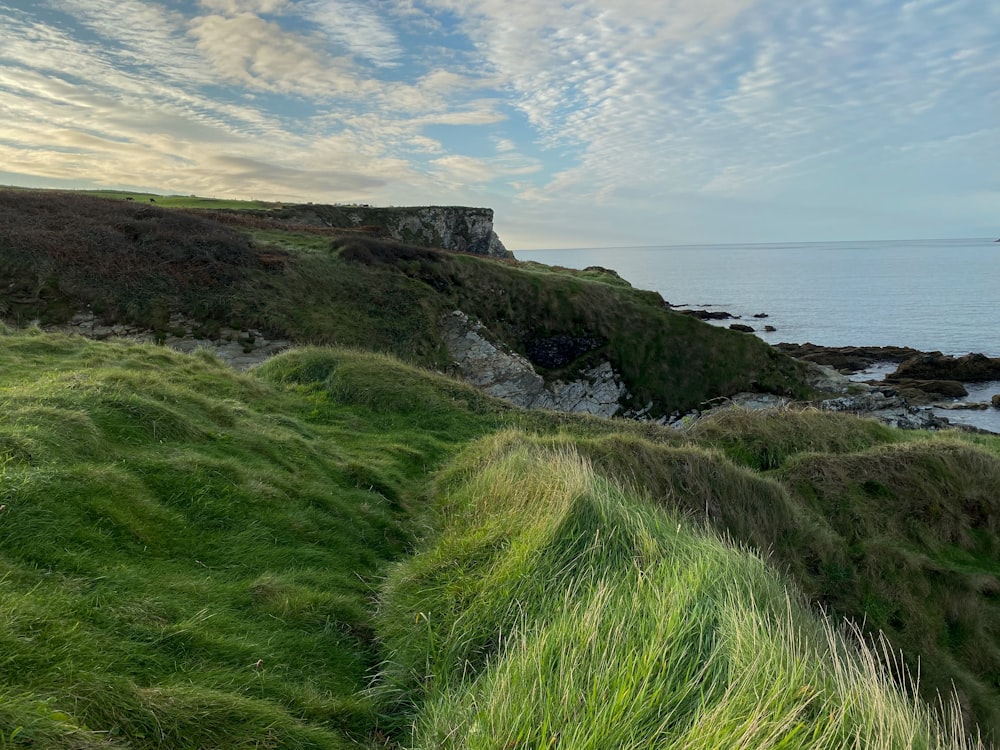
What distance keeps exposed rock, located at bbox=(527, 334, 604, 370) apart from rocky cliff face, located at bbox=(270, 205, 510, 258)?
1002 inches

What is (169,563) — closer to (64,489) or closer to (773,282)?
(64,489)

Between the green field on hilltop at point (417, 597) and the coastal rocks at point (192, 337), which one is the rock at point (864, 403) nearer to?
the green field on hilltop at point (417, 597)

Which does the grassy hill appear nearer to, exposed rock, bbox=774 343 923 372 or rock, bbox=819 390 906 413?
rock, bbox=819 390 906 413

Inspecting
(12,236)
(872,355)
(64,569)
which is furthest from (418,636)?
(872,355)

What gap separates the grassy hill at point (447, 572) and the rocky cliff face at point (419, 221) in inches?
2101

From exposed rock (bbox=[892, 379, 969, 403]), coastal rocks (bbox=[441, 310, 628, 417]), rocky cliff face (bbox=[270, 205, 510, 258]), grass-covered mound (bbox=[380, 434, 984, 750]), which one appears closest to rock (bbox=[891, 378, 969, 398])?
exposed rock (bbox=[892, 379, 969, 403])

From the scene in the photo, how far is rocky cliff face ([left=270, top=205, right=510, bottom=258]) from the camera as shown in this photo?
219ft

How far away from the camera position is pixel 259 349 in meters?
29.2

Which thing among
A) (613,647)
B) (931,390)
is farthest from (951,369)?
(613,647)

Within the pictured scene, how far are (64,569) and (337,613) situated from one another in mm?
2410

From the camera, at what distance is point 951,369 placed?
53594mm

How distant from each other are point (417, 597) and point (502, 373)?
110 ft

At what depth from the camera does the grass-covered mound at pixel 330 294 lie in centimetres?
2931

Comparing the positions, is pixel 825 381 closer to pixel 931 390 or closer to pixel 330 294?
pixel 931 390
